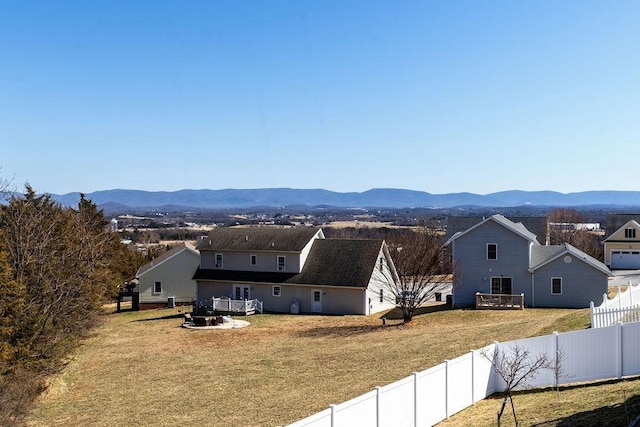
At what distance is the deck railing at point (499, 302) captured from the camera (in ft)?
130

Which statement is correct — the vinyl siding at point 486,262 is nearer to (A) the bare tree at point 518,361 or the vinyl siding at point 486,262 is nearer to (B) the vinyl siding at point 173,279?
(B) the vinyl siding at point 173,279

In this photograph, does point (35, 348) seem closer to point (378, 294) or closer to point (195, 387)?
point (195, 387)

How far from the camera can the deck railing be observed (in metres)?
39.5

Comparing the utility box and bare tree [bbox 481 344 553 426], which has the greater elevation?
bare tree [bbox 481 344 553 426]

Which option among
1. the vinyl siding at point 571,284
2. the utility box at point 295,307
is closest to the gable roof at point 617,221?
the vinyl siding at point 571,284

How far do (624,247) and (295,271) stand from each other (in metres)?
41.1

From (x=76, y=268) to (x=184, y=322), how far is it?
12.7m

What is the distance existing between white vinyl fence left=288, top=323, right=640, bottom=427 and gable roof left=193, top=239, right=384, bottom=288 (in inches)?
1070

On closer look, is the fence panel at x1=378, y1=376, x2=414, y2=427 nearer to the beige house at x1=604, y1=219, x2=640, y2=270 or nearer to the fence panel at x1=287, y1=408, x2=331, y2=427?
the fence panel at x1=287, y1=408, x2=331, y2=427

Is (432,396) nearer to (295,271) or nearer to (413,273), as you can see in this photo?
(413,273)

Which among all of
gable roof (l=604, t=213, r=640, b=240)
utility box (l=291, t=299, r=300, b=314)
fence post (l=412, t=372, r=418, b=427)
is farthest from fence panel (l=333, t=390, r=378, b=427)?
gable roof (l=604, t=213, r=640, b=240)

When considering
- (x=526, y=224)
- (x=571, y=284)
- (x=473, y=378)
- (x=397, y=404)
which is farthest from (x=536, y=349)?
(x=526, y=224)

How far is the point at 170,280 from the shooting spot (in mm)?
54875

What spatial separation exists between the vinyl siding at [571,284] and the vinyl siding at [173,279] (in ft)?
94.7
